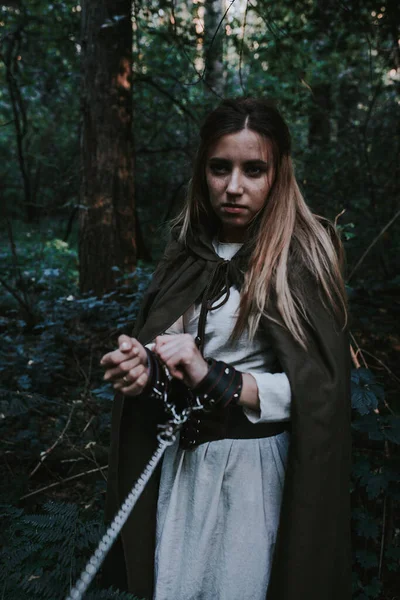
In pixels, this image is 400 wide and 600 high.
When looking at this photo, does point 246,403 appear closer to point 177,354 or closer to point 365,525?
point 177,354

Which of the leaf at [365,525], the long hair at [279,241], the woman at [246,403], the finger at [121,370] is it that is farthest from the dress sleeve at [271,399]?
the leaf at [365,525]

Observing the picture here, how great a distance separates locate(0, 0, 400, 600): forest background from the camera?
2318 millimetres

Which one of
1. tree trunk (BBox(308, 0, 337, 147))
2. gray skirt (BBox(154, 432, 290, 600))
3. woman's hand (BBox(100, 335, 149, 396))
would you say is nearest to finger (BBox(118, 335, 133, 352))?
woman's hand (BBox(100, 335, 149, 396))

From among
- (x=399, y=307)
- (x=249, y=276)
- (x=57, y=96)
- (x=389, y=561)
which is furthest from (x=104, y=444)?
(x=57, y=96)

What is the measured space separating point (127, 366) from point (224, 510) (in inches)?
26.6

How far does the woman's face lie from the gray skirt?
0.85 metres

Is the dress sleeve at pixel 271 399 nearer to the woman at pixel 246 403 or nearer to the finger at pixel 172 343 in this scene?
the woman at pixel 246 403

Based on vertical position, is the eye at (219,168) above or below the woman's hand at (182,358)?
above

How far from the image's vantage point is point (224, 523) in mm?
1621

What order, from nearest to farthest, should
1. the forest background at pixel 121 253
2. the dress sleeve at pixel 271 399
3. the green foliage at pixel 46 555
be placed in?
the dress sleeve at pixel 271 399, the green foliage at pixel 46 555, the forest background at pixel 121 253

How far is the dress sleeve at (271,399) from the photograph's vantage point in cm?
145

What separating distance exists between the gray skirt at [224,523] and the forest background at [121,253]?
0.27 meters

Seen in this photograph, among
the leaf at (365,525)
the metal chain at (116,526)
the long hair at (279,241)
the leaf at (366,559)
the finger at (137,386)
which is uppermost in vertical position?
the long hair at (279,241)

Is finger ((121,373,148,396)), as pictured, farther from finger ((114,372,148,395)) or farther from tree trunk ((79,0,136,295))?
tree trunk ((79,0,136,295))
